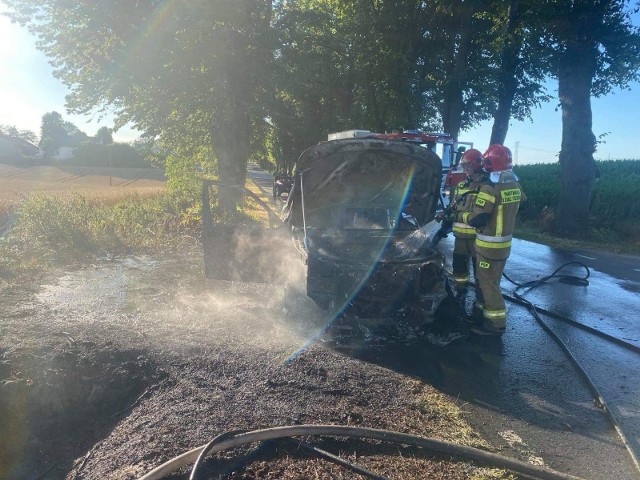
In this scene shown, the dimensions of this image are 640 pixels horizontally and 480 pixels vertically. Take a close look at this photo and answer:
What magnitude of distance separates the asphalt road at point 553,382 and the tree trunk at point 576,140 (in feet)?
26.9

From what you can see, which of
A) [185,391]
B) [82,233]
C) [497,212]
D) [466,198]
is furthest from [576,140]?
[185,391]

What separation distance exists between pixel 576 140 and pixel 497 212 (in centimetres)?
1123

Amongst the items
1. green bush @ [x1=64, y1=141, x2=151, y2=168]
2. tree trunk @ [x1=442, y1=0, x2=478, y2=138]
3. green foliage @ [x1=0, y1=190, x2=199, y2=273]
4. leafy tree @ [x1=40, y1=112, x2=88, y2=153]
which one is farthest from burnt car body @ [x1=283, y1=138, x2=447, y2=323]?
leafy tree @ [x1=40, y1=112, x2=88, y2=153]

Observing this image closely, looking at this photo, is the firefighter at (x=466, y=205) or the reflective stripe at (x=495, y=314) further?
the firefighter at (x=466, y=205)

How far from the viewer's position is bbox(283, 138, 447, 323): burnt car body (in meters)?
5.27

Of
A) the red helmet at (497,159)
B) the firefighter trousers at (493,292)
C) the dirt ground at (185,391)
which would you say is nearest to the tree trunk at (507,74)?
the red helmet at (497,159)

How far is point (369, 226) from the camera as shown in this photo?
6922mm

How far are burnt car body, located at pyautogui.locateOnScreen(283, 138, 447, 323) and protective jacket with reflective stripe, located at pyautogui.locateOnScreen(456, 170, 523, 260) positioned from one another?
2.00 ft

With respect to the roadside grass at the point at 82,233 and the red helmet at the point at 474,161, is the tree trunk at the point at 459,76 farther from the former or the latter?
the red helmet at the point at 474,161

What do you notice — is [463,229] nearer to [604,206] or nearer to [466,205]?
[466,205]

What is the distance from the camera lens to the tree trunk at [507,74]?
53.9 feet

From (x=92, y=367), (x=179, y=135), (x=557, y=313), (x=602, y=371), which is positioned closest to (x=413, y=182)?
(x=557, y=313)

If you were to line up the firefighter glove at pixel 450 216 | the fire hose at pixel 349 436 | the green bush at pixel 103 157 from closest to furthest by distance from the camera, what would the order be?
the fire hose at pixel 349 436 < the firefighter glove at pixel 450 216 < the green bush at pixel 103 157

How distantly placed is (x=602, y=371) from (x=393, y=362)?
2078 millimetres
